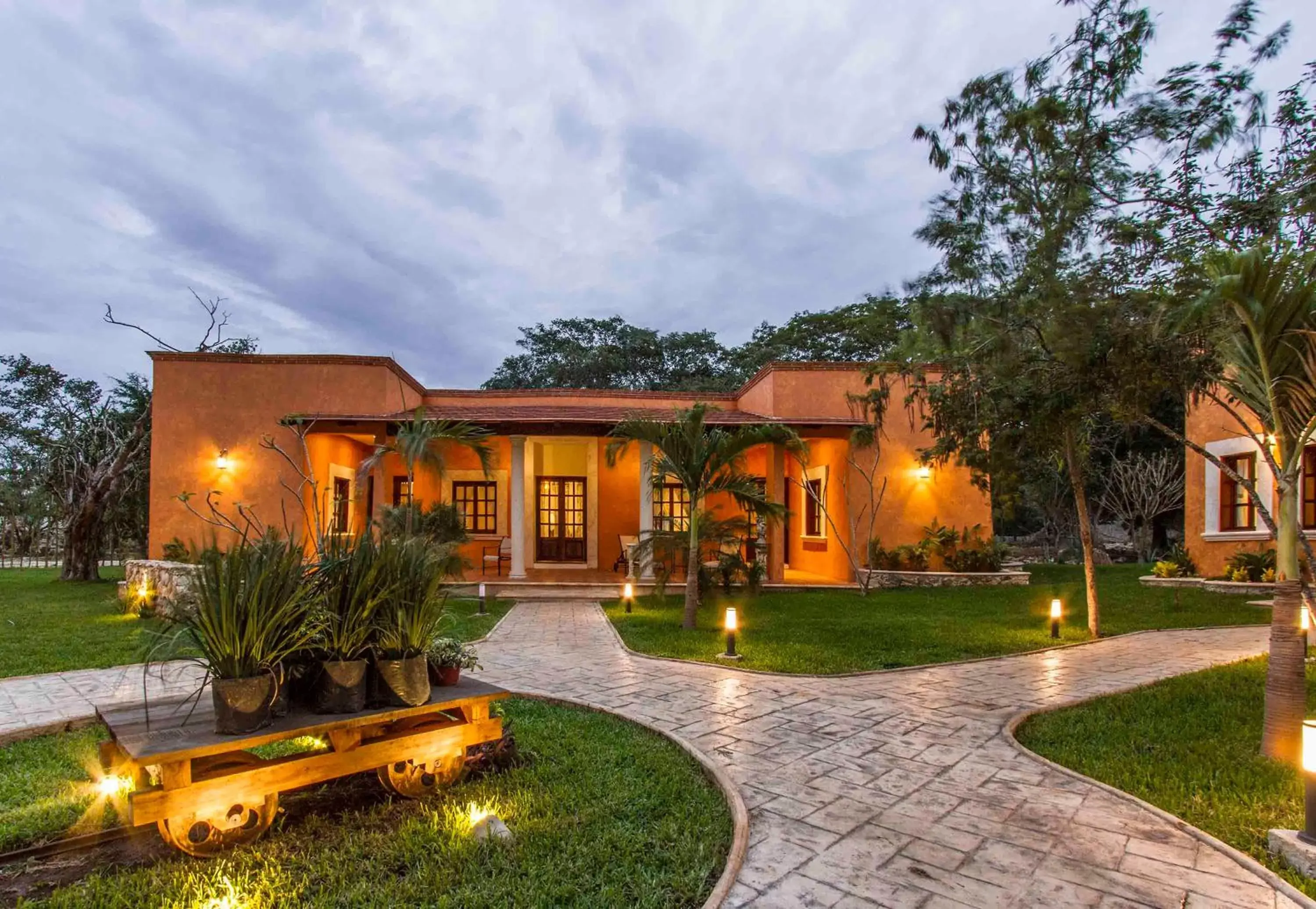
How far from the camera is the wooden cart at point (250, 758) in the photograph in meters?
2.55

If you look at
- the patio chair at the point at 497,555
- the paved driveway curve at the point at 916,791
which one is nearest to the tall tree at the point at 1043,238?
the paved driveway curve at the point at 916,791

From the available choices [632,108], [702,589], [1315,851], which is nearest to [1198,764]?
[1315,851]

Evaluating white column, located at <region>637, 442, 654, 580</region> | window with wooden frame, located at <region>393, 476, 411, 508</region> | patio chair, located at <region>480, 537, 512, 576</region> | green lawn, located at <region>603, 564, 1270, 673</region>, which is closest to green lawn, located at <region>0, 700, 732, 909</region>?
green lawn, located at <region>603, 564, 1270, 673</region>

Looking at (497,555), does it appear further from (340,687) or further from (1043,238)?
(1043,238)

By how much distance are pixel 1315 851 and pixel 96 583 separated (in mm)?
19714

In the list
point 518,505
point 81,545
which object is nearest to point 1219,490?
point 518,505

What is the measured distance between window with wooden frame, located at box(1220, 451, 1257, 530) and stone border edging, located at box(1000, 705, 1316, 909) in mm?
10086

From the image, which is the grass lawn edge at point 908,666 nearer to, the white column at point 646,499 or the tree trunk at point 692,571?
the tree trunk at point 692,571

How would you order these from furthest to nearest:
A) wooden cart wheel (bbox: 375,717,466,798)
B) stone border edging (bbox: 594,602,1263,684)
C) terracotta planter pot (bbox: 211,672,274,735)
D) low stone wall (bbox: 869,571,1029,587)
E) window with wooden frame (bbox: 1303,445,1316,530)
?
low stone wall (bbox: 869,571,1029,587) < window with wooden frame (bbox: 1303,445,1316,530) < stone border edging (bbox: 594,602,1263,684) < wooden cart wheel (bbox: 375,717,466,798) < terracotta planter pot (bbox: 211,672,274,735)

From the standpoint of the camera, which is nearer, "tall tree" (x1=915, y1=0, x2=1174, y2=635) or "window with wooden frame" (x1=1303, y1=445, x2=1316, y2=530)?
"tall tree" (x1=915, y1=0, x2=1174, y2=635)

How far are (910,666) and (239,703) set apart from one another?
5788 millimetres

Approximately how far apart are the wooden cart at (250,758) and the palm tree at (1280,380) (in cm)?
447

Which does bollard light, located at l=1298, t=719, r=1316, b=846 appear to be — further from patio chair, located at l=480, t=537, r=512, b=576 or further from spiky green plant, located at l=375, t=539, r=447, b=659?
patio chair, located at l=480, t=537, r=512, b=576

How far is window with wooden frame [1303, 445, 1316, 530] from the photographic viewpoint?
10.5 m
